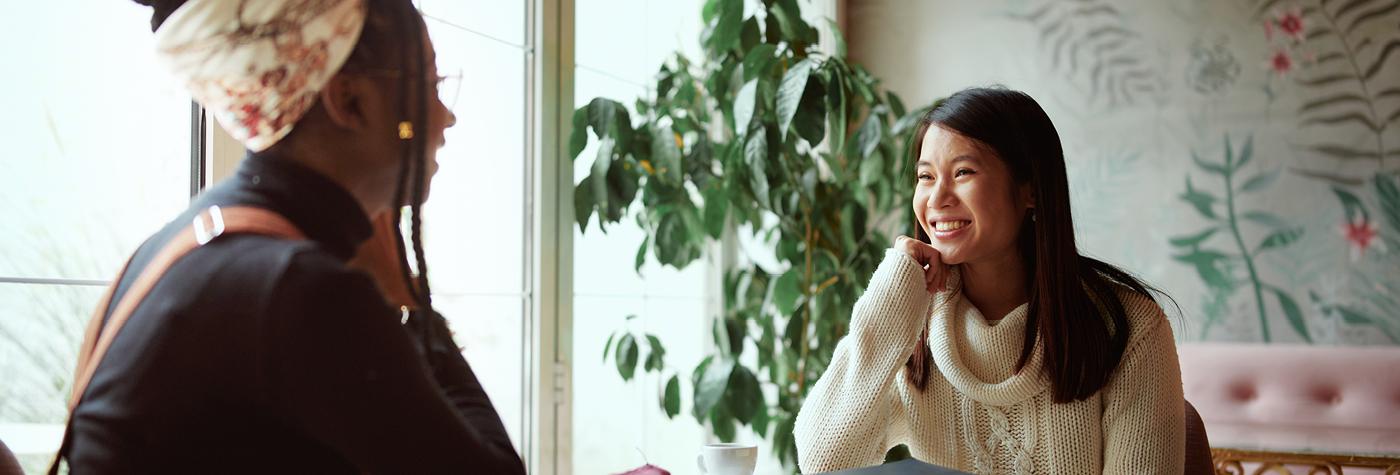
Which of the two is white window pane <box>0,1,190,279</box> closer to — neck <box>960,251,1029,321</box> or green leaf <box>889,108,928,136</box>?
neck <box>960,251,1029,321</box>

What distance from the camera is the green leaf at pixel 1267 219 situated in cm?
329

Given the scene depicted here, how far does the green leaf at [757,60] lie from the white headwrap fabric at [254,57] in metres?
1.64

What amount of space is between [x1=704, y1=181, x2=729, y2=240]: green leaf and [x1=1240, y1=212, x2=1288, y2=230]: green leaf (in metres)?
1.75

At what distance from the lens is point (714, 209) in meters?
2.50

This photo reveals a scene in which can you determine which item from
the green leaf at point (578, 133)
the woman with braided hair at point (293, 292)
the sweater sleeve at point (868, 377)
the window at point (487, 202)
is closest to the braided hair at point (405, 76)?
the woman with braided hair at point (293, 292)

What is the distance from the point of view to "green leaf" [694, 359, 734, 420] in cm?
251

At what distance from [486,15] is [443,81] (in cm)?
76

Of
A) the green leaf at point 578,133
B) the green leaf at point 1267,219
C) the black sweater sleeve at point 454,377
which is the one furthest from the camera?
the green leaf at point 1267,219

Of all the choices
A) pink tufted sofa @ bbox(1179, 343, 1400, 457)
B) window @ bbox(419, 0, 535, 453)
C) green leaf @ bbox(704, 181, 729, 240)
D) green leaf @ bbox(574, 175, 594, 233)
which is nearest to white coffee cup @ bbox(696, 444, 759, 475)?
window @ bbox(419, 0, 535, 453)

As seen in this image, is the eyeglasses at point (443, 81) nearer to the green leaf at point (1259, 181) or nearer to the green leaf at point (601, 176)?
the green leaf at point (601, 176)

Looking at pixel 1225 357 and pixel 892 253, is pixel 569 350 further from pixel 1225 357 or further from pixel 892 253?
pixel 1225 357

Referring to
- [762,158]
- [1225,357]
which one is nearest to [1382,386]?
[1225,357]

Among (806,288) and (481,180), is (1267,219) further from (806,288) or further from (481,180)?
(481,180)

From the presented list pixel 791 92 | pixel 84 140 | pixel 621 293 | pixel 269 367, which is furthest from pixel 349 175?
pixel 621 293
